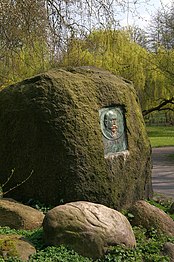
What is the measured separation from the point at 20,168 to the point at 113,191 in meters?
1.29

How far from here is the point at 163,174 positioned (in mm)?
14891

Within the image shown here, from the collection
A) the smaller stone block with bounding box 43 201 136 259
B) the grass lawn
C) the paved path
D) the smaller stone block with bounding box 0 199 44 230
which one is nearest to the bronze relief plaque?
the smaller stone block with bounding box 0 199 44 230

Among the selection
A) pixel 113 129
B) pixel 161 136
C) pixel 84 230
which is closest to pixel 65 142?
pixel 113 129

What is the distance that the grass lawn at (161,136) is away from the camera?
91.8 ft

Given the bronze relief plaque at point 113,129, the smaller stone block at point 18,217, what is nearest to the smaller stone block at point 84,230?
the smaller stone block at point 18,217

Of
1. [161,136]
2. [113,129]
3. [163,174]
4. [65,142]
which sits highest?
[113,129]

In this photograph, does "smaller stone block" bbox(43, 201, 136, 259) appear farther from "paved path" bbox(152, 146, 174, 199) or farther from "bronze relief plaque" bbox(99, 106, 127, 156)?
"paved path" bbox(152, 146, 174, 199)

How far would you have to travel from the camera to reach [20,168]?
6.78 metres

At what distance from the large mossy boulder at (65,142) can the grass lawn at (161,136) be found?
20131mm

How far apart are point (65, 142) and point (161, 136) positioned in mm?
30473

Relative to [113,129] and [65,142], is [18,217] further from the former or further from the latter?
[113,129]

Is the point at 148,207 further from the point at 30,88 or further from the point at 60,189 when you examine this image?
the point at 30,88

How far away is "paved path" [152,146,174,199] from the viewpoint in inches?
444

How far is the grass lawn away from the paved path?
16.8 feet
